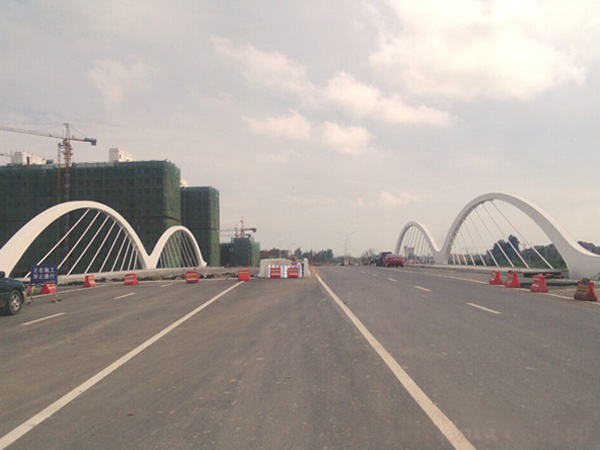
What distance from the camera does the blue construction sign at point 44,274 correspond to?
22.6 metres

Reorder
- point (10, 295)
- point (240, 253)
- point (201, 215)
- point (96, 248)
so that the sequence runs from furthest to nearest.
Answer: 1. point (240, 253)
2. point (201, 215)
3. point (96, 248)
4. point (10, 295)

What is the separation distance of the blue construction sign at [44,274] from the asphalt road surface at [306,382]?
10.4 meters

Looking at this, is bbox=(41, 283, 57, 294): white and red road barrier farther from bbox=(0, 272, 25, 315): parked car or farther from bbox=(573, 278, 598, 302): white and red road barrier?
bbox=(573, 278, 598, 302): white and red road barrier

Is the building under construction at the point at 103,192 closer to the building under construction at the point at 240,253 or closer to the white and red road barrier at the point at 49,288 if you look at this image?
the building under construction at the point at 240,253

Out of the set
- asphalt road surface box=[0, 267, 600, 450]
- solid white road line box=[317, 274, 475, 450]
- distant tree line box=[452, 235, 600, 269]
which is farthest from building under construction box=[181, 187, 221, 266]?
solid white road line box=[317, 274, 475, 450]

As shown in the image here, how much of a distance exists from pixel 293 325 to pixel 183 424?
6.51 meters

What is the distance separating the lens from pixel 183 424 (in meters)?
5.06

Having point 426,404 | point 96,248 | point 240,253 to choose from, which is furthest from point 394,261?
point 240,253

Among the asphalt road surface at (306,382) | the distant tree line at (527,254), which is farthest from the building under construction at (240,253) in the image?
the asphalt road surface at (306,382)

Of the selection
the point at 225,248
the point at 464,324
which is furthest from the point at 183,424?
the point at 225,248

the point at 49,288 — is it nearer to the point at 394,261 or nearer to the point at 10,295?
the point at 10,295

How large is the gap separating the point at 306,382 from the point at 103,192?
347 feet

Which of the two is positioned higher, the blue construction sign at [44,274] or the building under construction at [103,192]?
the building under construction at [103,192]

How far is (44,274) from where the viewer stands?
22.9 meters
